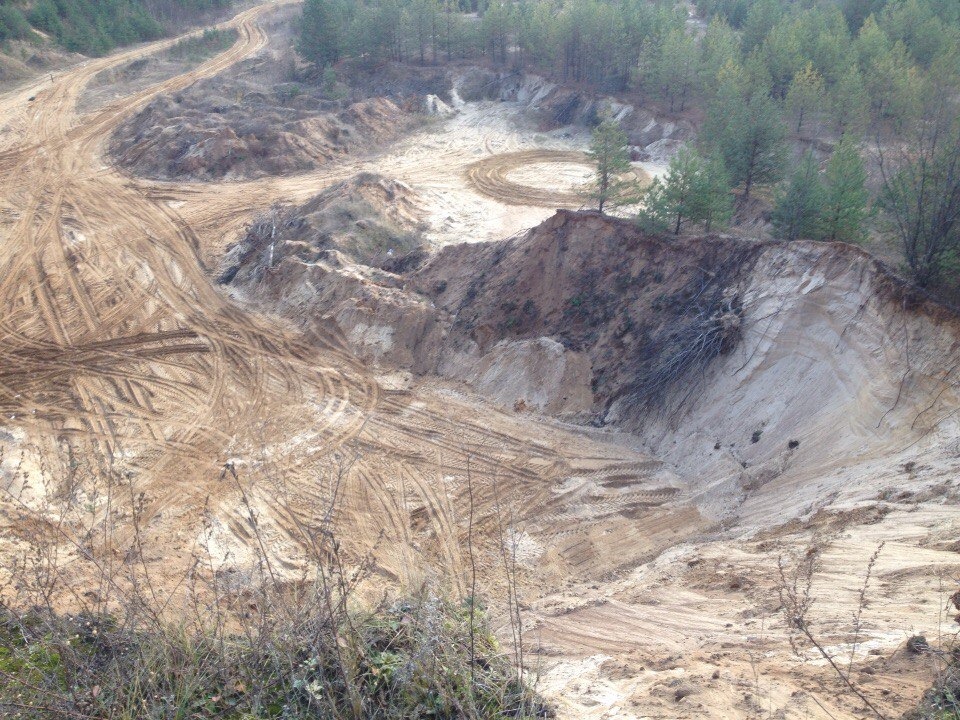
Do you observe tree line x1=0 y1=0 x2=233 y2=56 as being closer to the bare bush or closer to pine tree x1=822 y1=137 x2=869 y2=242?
pine tree x1=822 y1=137 x2=869 y2=242

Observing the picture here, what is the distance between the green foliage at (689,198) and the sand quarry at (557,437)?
89cm

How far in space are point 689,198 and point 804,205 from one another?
2928mm

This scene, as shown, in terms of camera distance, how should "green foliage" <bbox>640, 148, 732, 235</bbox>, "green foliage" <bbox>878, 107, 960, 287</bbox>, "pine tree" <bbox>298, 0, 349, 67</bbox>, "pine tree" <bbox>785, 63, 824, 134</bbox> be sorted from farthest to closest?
1. "pine tree" <bbox>298, 0, 349, 67</bbox>
2. "pine tree" <bbox>785, 63, 824, 134</bbox>
3. "green foliage" <bbox>640, 148, 732, 235</bbox>
4. "green foliage" <bbox>878, 107, 960, 287</bbox>

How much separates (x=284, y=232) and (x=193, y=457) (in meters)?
12.2

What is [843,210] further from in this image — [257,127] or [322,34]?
[322,34]

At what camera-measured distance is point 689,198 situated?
18.9 m

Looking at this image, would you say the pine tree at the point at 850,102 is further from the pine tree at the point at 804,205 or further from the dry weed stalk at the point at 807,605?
the dry weed stalk at the point at 807,605

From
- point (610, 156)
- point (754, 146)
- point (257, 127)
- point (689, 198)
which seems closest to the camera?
point (689, 198)

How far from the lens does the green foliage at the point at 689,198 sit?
18875 mm

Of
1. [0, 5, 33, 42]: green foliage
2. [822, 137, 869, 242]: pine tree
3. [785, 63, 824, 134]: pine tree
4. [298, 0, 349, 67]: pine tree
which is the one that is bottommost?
[822, 137, 869, 242]: pine tree

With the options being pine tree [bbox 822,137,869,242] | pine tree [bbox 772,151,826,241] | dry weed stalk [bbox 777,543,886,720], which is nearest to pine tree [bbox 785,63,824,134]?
pine tree [bbox 822,137,869,242]

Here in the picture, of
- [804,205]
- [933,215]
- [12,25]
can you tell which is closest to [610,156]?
[804,205]

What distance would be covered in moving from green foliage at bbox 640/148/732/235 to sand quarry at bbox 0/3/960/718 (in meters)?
0.89

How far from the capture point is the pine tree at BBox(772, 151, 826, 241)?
59.2 feet
